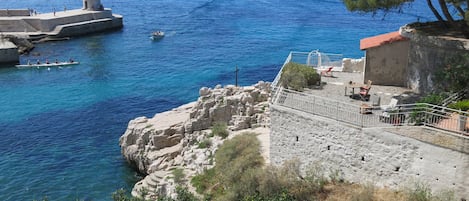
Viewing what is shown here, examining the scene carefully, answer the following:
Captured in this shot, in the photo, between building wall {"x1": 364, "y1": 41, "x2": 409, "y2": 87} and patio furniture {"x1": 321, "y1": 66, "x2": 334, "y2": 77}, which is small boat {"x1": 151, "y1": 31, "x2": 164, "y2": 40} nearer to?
patio furniture {"x1": 321, "y1": 66, "x2": 334, "y2": 77}

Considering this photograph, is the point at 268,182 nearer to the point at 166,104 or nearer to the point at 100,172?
the point at 100,172

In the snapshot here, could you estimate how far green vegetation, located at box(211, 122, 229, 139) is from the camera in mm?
27859

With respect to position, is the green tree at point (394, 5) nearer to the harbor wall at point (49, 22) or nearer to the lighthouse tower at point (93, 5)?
A: the harbor wall at point (49, 22)

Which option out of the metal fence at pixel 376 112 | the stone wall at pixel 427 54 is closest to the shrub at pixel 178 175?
the metal fence at pixel 376 112

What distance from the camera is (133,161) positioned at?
32.7 meters

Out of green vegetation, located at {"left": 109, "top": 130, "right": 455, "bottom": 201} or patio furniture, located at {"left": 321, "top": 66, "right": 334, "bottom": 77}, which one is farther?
patio furniture, located at {"left": 321, "top": 66, "right": 334, "bottom": 77}

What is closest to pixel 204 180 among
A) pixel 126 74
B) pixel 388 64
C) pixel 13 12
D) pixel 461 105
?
pixel 388 64

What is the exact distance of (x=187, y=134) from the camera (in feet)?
100.0

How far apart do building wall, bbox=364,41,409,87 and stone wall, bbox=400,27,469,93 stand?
2.16ft

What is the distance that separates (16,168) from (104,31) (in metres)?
51.5

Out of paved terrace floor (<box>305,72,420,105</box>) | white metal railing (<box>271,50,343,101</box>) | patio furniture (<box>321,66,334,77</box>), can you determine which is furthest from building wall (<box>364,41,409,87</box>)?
white metal railing (<box>271,50,343,101</box>)

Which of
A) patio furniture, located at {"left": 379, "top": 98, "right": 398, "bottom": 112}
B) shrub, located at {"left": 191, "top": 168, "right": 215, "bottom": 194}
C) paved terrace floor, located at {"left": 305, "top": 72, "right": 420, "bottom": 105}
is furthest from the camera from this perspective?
shrub, located at {"left": 191, "top": 168, "right": 215, "bottom": 194}

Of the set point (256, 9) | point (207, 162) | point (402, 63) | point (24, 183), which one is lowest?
point (24, 183)

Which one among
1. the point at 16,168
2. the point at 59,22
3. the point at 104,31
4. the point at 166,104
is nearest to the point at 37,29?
the point at 59,22
